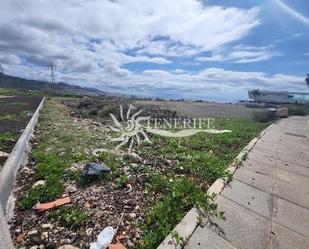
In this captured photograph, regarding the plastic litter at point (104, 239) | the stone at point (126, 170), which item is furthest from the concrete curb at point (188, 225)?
the stone at point (126, 170)

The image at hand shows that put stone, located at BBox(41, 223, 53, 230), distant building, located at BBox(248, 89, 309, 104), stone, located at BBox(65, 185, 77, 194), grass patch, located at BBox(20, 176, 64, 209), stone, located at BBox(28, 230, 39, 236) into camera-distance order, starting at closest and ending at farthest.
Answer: stone, located at BBox(28, 230, 39, 236), stone, located at BBox(41, 223, 53, 230), grass patch, located at BBox(20, 176, 64, 209), stone, located at BBox(65, 185, 77, 194), distant building, located at BBox(248, 89, 309, 104)

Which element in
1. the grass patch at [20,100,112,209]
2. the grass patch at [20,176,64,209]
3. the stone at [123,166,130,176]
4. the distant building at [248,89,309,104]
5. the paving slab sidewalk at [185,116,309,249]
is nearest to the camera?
the paving slab sidewalk at [185,116,309,249]

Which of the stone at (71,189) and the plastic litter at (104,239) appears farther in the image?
the stone at (71,189)

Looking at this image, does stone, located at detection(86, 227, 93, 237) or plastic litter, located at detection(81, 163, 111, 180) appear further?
plastic litter, located at detection(81, 163, 111, 180)

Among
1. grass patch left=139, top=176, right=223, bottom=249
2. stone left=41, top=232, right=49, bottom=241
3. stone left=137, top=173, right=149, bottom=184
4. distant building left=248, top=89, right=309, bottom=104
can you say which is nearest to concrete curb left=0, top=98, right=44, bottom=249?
stone left=41, top=232, right=49, bottom=241

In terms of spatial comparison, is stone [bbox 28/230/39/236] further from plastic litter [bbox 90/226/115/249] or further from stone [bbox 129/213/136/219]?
stone [bbox 129/213/136/219]

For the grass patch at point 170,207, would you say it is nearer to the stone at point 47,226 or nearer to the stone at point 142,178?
the stone at point 142,178

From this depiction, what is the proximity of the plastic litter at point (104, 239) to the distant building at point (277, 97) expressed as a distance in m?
54.3

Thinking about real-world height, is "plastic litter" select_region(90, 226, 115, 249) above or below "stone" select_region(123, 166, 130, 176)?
below

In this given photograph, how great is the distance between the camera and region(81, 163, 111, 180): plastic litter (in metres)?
5.15

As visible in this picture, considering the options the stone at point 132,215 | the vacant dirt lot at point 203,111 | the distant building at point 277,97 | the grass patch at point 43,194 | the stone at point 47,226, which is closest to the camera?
the stone at point 47,226

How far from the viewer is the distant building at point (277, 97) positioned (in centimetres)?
5181

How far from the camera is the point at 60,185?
4.84m

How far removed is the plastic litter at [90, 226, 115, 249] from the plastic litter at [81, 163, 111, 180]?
1652 millimetres
